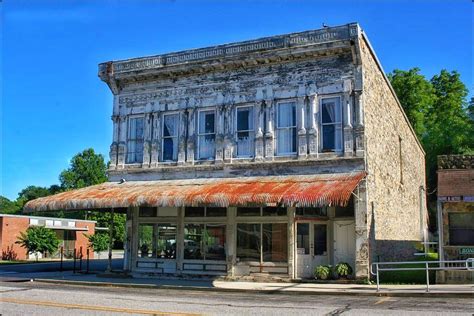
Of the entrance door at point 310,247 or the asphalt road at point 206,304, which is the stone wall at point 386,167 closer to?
the entrance door at point 310,247

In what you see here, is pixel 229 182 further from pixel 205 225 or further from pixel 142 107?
pixel 142 107

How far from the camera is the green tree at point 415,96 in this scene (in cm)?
4312

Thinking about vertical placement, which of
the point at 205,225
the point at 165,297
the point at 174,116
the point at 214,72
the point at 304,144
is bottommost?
the point at 165,297

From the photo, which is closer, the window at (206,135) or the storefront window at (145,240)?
the window at (206,135)

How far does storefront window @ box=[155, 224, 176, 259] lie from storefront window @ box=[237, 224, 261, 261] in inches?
123

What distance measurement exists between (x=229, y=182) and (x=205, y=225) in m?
2.16

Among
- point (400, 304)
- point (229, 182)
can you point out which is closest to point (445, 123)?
point (229, 182)

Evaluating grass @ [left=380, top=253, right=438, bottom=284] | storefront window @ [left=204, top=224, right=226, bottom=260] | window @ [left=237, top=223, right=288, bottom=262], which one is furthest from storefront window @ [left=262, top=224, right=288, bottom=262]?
grass @ [left=380, top=253, right=438, bottom=284]

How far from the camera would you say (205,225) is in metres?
21.3

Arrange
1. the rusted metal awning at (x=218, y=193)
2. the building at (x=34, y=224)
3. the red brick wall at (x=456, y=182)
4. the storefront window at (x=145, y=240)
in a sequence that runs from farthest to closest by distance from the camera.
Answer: the building at (x=34, y=224) < the storefront window at (x=145, y=240) < the rusted metal awning at (x=218, y=193) < the red brick wall at (x=456, y=182)

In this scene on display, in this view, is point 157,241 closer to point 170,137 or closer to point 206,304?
point 170,137

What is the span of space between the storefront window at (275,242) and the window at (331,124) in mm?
3540

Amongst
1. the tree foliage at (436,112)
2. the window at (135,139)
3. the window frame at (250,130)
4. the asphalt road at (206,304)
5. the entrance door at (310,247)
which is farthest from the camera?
the tree foliage at (436,112)

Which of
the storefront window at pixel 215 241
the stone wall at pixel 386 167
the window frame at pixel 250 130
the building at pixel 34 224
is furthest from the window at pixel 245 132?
the building at pixel 34 224
